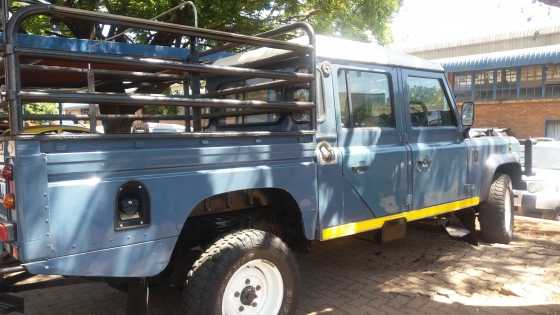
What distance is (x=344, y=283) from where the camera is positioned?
4.57 meters

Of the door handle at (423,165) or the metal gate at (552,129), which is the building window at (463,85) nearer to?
the metal gate at (552,129)

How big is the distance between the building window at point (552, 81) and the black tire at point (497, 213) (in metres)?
18.0

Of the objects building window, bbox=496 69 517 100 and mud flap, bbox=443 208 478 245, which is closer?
mud flap, bbox=443 208 478 245

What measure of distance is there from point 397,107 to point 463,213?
217 cm

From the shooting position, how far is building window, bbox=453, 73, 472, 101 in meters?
24.0

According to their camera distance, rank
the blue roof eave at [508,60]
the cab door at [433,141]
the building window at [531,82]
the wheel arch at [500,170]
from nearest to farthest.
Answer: the cab door at [433,141]
the wheel arch at [500,170]
the blue roof eave at [508,60]
the building window at [531,82]

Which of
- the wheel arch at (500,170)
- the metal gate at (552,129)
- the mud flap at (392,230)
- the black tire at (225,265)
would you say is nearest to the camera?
the black tire at (225,265)

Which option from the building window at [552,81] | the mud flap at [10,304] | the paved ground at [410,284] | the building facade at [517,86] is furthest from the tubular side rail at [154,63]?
the building window at [552,81]

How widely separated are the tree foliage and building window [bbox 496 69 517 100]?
14986 mm

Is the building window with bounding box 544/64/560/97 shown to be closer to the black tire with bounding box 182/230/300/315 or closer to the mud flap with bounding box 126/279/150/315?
the black tire with bounding box 182/230/300/315

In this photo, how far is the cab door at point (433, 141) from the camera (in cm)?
442

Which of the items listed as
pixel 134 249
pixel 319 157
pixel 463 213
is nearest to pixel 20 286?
pixel 134 249

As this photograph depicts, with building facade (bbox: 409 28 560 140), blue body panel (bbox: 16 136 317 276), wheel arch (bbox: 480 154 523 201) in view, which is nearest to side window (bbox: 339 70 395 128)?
blue body panel (bbox: 16 136 317 276)

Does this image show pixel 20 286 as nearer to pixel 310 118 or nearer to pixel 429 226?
pixel 310 118
